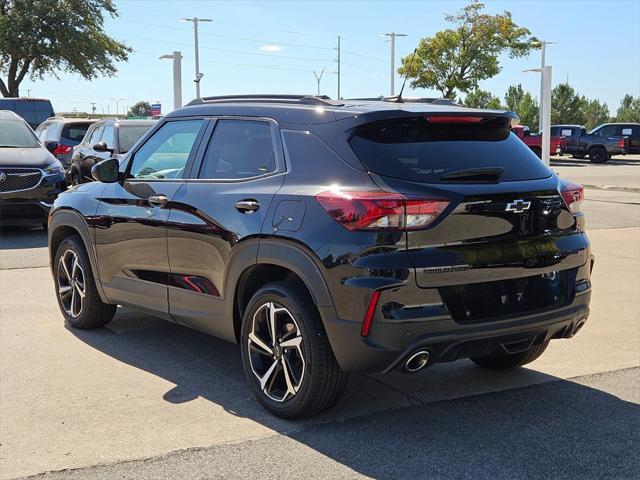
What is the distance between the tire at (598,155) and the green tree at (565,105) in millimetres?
23789

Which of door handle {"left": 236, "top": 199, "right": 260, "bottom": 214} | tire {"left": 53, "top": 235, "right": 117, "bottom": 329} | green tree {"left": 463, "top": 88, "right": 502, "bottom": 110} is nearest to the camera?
door handle {"left": 236, "top": 199, "right": 260, "bottom": 214}

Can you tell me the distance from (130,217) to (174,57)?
20903mm

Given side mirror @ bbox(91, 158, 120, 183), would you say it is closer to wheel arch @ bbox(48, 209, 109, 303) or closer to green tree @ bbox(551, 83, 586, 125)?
wheel arch @ bbox(48, 209, 109, 303)

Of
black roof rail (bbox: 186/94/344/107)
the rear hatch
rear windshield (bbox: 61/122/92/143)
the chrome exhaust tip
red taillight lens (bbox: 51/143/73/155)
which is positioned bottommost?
the chrome exhaust tip

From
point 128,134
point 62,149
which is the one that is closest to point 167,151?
point 128,134

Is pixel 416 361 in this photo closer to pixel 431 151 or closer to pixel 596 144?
pixel 431 151

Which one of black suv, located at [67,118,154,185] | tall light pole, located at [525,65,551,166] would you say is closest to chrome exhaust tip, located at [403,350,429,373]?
black suv, located at [67,118,154,185]

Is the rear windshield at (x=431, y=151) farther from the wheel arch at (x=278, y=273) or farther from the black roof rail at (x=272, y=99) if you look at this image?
the wheel arch at (x=278, y=273)

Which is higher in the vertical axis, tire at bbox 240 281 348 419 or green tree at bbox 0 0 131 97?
green tree at bbox 0 0 131 97

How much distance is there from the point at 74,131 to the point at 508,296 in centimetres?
1582

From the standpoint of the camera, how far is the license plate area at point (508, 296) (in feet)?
12.5

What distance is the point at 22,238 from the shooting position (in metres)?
11.5

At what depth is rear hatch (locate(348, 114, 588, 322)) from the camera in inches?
148

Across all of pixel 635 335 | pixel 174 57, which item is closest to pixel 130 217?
pixel 635 335
